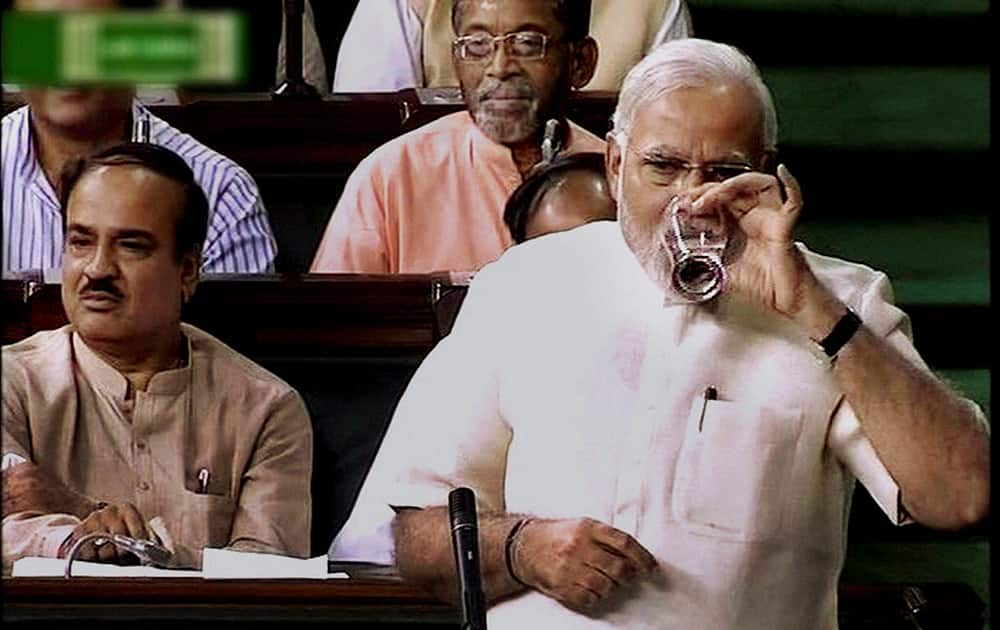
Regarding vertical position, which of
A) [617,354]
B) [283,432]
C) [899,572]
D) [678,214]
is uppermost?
[678,214]

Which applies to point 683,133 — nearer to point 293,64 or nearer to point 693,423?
point 693,423

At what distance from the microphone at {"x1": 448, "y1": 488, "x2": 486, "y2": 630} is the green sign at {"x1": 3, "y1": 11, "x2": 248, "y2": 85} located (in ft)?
2.03

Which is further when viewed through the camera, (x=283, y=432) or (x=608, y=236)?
(x=283, y=432)

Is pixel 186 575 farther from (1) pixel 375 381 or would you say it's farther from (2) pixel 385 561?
(1) pixel 375 381

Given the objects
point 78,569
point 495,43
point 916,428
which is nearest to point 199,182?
point 495,43

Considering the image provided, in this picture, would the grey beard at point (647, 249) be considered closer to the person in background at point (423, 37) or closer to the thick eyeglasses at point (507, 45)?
the thick eyeglasses at point (507, 45)

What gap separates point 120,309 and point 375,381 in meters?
0.26

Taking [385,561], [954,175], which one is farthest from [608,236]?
[954,175]

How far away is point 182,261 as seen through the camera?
2.16 m

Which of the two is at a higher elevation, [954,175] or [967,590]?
[954,175]

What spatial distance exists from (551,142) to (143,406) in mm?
564

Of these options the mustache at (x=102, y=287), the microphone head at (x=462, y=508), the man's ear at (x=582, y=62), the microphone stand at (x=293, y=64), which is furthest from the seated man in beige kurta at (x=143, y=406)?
the microphone head at (x=462, y=508)

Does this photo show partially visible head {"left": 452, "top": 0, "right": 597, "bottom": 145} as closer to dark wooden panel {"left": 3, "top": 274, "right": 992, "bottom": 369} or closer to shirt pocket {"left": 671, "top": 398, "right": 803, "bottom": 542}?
dark wooden panel {"left": 3, "top": 274, "right": 992, "bottom": 369}

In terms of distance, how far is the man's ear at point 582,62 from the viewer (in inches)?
96.8
